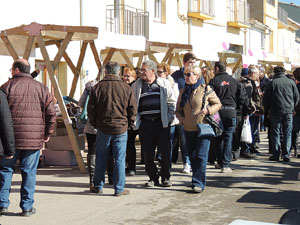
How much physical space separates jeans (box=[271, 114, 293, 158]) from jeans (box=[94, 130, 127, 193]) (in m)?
4.71

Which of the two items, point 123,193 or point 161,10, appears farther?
point 161,10

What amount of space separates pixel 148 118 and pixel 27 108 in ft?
7.38

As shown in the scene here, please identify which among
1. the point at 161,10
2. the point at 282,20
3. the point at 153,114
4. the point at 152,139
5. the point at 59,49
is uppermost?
the point at 282,20

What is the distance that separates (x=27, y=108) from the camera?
267 inches

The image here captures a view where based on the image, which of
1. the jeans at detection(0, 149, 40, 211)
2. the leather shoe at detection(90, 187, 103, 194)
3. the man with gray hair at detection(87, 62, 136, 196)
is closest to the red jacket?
the jeans at detection(0, 149, 40, 211)

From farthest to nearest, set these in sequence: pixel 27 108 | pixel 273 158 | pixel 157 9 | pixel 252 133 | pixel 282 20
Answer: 1. pixel 282 20
2. pixel 157 9
3. pixel 252 133
4. pixel 273 158
5. pixel 27 108

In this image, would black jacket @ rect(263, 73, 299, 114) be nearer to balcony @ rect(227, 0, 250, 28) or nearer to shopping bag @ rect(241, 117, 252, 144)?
shopping bag @ rect(241, 117, 252, 144)

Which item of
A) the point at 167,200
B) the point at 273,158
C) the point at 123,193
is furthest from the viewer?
the point at 273,158

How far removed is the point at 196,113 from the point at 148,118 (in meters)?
0.71

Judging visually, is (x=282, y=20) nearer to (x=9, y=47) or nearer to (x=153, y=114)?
(x=9, y=47)

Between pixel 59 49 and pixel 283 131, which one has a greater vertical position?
pixel 59 49

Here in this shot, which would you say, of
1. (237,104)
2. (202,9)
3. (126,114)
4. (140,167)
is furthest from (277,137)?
(202,9)

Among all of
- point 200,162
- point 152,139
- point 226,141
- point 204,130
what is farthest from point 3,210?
point 226,141

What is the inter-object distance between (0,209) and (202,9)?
20.8 m
